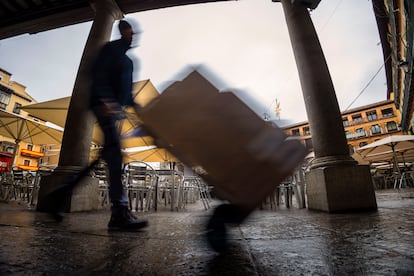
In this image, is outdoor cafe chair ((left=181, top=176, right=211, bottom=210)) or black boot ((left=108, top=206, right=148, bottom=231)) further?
outdoor cafe chair ((left=181, top=176, right=211, bottom=210))

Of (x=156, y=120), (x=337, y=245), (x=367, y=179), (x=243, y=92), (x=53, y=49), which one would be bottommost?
(x=337, y=245)

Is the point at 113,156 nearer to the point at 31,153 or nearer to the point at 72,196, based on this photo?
the point at 72,196

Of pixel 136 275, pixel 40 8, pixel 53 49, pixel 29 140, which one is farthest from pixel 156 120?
pixel 53 49

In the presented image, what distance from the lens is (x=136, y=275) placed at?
661 millimetres

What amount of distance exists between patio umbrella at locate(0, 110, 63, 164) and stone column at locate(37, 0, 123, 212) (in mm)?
4056

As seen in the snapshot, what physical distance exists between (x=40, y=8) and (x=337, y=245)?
A: 792cm

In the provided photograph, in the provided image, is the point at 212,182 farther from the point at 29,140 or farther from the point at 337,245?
the point at 29,140

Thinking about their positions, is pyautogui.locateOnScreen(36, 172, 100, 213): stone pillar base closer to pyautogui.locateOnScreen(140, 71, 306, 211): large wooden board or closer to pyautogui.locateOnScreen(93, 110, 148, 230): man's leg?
pyautogui.locateOnScreen(93, 110, 148, 230): man's leg

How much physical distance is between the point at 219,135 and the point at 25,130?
27.7 feet

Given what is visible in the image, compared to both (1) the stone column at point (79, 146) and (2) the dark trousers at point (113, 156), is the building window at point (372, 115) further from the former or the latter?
(2) the dark trousers at point (113, 156)

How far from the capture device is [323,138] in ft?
9.05

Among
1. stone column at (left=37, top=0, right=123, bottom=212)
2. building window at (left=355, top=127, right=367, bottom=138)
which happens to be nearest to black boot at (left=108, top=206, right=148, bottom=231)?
stone column at (left=37, top=0, right=123, bottom=212)

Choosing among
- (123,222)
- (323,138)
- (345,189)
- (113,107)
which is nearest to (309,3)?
(323,138)

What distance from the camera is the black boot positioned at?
1.60m
